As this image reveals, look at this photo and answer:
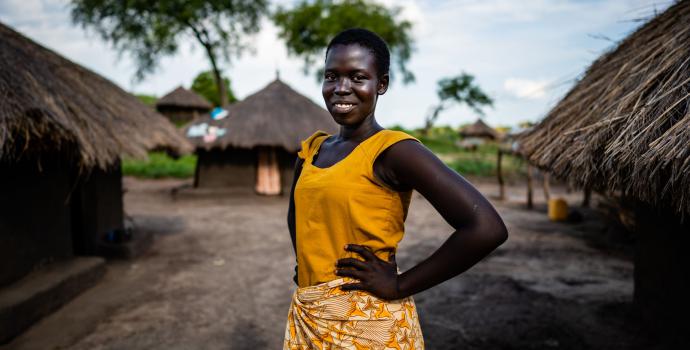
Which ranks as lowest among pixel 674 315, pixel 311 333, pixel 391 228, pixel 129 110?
pixel 674 315

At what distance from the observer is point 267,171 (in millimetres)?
12500

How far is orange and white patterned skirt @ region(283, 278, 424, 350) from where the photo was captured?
1321 mm

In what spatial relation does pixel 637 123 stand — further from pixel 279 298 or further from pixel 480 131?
pixel 480 131

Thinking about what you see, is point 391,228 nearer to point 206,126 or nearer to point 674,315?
point 674,315

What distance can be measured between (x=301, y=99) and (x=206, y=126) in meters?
2.93

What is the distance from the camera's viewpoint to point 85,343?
143 inches

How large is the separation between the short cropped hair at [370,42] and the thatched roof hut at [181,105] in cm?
2515

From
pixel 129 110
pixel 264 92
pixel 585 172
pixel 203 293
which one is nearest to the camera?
pixel 585 172

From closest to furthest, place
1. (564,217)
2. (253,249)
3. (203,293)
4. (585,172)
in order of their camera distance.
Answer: (585,172) < (203,293) < (253,249) < (564,217)

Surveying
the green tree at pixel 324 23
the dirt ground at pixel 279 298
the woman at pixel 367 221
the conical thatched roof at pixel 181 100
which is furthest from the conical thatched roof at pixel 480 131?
the woman at pixel 367 221

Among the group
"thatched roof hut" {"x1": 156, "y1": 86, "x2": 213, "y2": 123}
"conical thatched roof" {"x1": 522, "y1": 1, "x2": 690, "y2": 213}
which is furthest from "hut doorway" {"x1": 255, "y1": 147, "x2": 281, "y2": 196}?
"thatched roof hut" {"x1": 156, "y1": 86, "x2": 213, "y2": 123}

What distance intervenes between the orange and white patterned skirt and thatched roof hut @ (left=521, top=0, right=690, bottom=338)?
1345 millimetres

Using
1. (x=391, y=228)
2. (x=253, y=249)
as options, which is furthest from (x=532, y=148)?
(x=253, y=249)

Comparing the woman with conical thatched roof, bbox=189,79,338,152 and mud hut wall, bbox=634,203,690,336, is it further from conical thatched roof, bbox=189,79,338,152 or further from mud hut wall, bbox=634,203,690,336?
conical thatched roof, bbox=189,79,338,152
